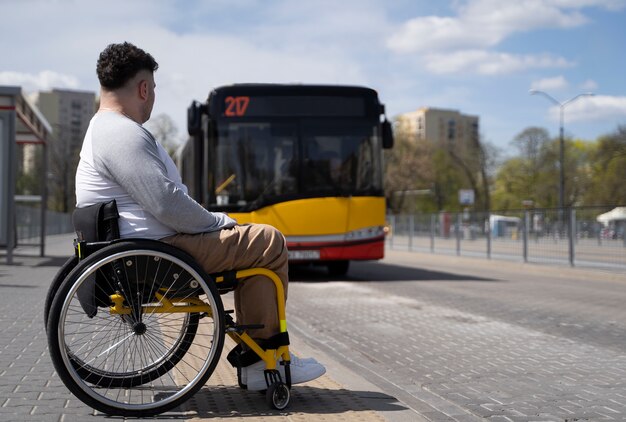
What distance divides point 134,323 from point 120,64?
4.23 feet

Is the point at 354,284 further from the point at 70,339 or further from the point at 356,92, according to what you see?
the point at 70,339

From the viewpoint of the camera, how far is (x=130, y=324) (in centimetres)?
427

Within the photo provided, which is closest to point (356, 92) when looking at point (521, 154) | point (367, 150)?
point (367, 150)

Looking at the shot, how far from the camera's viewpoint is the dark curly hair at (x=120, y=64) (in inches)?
172

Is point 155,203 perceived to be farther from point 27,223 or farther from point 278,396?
point 27,223

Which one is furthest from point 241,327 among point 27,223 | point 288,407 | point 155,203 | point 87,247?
point 27,223

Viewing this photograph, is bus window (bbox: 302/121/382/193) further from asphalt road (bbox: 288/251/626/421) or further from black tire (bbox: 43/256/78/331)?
black tire (bbox: 43/256/78/331)

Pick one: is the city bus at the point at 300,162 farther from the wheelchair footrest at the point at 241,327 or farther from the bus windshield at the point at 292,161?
the wheelchair footrest at the point at 241,327

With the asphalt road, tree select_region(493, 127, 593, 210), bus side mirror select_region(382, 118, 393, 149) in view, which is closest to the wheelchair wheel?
the asphalt road

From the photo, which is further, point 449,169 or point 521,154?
point 449,169

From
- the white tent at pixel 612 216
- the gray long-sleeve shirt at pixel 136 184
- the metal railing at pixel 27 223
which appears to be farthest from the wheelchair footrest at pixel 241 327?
the metal railing at pixel 27 223

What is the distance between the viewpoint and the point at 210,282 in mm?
4168

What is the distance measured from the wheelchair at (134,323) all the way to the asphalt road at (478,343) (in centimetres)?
93

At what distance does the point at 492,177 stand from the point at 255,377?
6654cm
